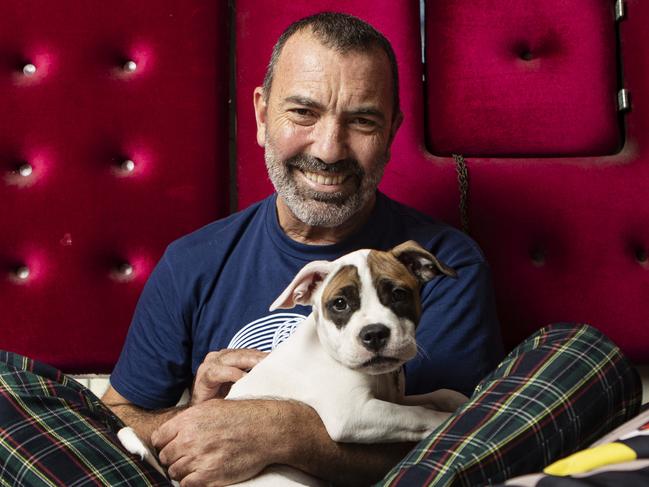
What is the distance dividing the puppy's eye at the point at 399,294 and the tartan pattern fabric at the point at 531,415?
181 millimetres

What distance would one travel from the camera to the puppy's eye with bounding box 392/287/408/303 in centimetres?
121

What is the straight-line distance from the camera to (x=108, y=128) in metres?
1.86

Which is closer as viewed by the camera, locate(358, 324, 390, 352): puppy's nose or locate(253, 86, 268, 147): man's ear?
locate(358, 324, 390, 352): puppy's nose

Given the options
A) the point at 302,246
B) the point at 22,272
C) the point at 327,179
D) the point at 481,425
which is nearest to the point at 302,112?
the point at 327,179

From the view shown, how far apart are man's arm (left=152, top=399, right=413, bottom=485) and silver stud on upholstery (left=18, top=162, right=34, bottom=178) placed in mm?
837

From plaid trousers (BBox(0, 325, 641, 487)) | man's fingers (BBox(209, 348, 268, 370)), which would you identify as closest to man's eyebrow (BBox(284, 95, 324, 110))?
man's fingers (BBox(209, 348, 268, 370))

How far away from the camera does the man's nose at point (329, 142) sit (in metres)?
1.50

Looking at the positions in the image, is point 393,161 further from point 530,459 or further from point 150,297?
point 530,459

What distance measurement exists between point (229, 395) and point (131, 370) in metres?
0.38

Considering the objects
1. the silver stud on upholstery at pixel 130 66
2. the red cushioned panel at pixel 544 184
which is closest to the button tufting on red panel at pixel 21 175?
the silver stud on upholstery at pixel 130 66

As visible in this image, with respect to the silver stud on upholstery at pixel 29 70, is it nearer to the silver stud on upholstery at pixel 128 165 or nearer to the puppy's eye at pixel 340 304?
the silver stud on upholstery at pixel 128 165

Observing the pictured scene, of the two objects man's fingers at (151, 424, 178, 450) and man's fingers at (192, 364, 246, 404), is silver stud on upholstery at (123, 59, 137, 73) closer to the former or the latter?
man's fingers at (192, 364, 246, 404)

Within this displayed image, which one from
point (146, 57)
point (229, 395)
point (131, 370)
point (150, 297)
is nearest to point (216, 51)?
point (146, 57)

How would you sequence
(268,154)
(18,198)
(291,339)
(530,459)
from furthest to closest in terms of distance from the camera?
(18,198) < (268,154) < (291,339) < (530,459)
